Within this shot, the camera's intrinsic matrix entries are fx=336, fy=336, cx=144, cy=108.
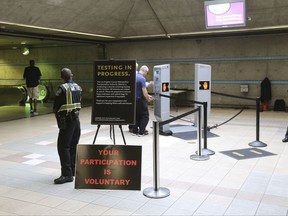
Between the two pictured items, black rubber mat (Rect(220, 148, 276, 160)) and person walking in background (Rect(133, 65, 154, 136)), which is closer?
black rubber mat (Rect(220, 148, 276, 160))

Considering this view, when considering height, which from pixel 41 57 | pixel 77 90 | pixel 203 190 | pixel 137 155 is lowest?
pixel 203 190

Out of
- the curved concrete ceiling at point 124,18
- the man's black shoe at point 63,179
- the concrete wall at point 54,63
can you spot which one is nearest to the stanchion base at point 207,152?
the man's black shoe at point 63,179

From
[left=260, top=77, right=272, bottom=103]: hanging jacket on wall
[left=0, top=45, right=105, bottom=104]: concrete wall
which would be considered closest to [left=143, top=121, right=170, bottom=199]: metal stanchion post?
[left=260, top=77, right=272, bottom=103]: hanging jacket on wall

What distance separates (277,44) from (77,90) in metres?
8.44

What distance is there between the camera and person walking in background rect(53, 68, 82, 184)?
4.28 m

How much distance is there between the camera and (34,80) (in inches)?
426

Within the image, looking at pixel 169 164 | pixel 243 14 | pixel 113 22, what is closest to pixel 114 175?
pixel 169 164

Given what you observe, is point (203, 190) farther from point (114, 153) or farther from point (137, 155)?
point (114, 153)

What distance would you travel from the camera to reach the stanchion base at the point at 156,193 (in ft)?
12.9

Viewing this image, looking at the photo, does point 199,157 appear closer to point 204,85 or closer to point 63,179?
point 63,179

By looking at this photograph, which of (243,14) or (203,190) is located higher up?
(243,14)

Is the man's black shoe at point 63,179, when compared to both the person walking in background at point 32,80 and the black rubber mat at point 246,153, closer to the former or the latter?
the black rubber mat at point 246,153

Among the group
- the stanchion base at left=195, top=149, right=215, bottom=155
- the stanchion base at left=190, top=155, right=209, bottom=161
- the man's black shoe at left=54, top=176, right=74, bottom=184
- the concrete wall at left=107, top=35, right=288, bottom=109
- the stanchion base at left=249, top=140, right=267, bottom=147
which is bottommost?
the man's black shoe at left=54, top=176, right=74, bottom=184

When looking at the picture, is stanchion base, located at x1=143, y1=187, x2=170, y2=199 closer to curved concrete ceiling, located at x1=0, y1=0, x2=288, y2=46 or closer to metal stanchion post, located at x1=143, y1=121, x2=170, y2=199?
metal stanchion post, located at x1=143, y1=121, x2=170, y2=199
